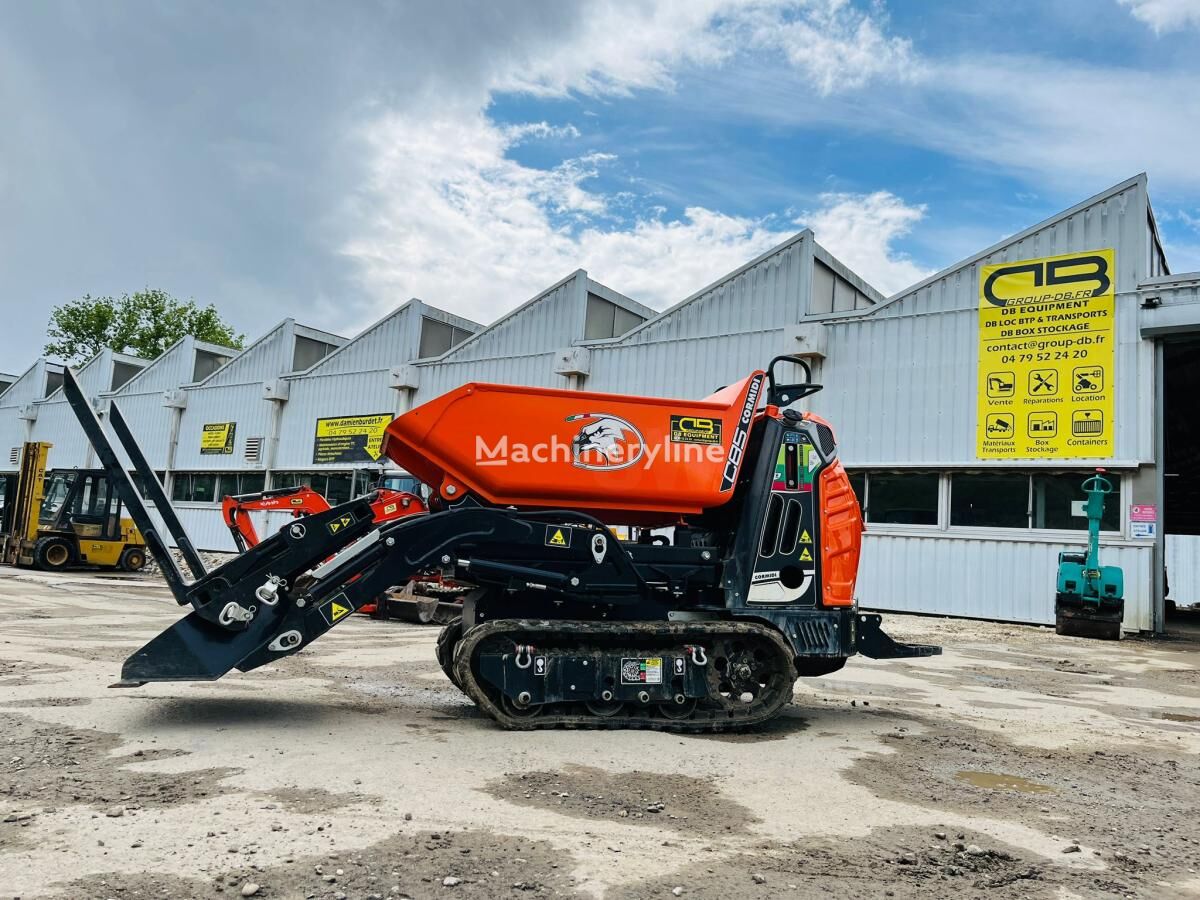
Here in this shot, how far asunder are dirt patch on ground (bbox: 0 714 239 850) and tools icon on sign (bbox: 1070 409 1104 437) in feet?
46.2

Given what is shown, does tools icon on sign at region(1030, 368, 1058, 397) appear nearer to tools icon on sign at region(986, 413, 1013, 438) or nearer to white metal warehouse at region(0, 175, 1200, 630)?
white metal warehouse at region(0, 175, 1200, 630)

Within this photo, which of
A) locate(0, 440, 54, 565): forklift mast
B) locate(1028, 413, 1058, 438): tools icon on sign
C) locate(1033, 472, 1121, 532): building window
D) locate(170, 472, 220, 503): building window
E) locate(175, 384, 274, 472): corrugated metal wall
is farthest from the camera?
locate(170, 472, 220, 503): building window

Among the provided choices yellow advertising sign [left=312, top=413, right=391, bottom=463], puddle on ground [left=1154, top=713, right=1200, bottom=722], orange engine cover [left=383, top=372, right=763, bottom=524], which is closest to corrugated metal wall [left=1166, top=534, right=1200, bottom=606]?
puddle on ground [left=1154, top=713, right=1200, bottom=722]

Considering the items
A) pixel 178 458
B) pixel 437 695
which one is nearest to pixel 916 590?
pixel 437 695

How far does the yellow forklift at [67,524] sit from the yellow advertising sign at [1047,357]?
1970 centimetres

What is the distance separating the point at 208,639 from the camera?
5.71 metres

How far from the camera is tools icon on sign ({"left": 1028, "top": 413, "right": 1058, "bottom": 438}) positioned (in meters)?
15.0

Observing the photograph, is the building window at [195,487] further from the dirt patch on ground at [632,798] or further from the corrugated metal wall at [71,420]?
the dirt patch on ground at [632,798]

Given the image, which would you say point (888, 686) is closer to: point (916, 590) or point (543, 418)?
point (543, 418)

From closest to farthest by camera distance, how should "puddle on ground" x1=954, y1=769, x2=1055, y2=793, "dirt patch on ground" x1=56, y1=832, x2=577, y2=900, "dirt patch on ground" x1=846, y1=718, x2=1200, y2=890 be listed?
"dirt patch on ground" x1=56, y1=832, x2=577, y2=900 → "dirt patch on ground" x1=846, y1=718, x2=1200, y2=890 → "puddle on ground" x1=954, y1=769, x2=1055, y2=793

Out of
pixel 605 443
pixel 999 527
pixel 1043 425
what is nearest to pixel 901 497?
pixel 999 527

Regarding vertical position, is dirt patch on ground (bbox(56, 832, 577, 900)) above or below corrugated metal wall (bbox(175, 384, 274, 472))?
below

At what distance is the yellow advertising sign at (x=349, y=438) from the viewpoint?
82.5ft

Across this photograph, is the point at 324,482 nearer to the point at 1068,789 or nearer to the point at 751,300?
the point at 751,300
